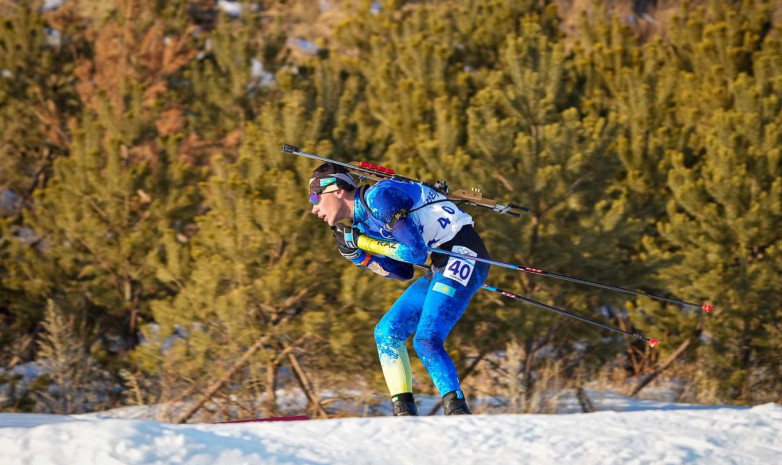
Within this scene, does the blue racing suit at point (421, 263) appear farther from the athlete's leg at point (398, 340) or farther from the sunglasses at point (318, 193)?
the sunglasses at point (318, 193)

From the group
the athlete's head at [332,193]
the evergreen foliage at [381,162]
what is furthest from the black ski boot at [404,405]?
the evergreen foliage at [381,162]

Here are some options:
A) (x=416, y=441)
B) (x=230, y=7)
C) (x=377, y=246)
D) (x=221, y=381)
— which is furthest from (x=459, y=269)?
(x=230, y=7)

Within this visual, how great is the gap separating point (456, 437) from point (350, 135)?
5.70 meters

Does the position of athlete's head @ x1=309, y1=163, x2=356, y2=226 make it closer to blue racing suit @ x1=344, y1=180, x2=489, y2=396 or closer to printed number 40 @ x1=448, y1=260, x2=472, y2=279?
blue racing suit @ x1=344, y1=180, x2=489, y2=396

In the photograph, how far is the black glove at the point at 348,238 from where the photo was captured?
5.04 m

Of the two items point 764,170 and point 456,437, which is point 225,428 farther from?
point 764,170

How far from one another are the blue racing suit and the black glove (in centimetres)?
8

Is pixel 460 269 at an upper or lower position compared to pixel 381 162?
lower

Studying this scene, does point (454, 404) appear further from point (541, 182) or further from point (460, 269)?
point (541, 182)

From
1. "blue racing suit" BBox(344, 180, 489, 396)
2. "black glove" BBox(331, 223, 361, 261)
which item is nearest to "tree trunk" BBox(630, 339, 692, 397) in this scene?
"blue racing suit" BBox(344, 180, 489, 396)

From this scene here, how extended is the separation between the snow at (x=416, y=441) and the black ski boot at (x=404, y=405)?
1.84 ft

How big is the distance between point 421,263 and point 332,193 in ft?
2.18

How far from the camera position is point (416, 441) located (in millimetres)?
4047

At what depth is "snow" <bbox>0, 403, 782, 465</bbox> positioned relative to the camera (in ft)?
11.9
